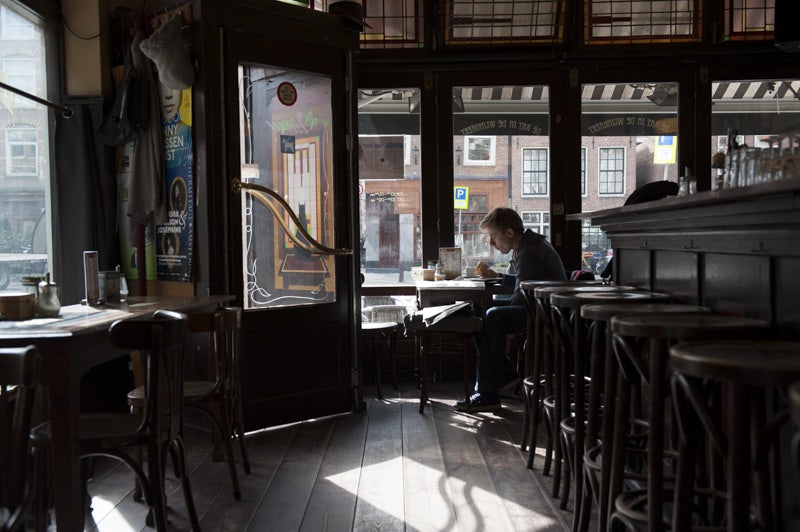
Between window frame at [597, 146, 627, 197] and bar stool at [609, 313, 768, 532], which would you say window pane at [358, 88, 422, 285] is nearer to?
window frame at [597, 146, 627, 197]

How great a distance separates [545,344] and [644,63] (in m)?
3.37

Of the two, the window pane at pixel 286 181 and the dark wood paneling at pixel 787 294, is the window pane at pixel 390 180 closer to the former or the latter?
the window pane at pixel 286 181

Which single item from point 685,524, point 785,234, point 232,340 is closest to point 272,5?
point 232,340

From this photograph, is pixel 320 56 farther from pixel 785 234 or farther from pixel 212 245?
pixel 785 234

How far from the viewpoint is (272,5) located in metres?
4.29

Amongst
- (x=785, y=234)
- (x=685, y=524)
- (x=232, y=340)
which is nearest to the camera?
(x=685, y=524)

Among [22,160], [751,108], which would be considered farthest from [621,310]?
[751,108]

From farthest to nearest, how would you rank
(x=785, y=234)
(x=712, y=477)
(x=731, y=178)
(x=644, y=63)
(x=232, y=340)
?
(x=644, y=63), (x=232, y=340), (x=731, y=178), (x=712, y=477), (x=785, y=234)

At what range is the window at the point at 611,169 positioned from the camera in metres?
6.01

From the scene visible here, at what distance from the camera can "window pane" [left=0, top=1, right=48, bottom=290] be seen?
4027mm

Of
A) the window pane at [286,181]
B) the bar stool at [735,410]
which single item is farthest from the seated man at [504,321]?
the bar stool at [735,410]

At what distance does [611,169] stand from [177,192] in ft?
11.5

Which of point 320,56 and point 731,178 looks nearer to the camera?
point 731,178

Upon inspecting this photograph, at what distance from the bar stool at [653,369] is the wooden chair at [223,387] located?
1695mm
